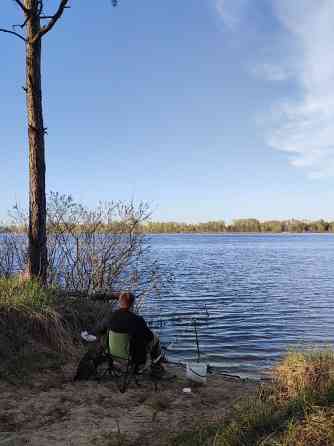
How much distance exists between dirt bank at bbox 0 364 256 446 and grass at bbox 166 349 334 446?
607 millimetres

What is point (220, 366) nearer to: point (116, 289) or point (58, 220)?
point (116, 289)

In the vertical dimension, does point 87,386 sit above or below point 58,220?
below

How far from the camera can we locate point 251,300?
20750 millimetres

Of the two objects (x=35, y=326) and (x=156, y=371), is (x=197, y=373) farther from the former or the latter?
(x=35, y=326)

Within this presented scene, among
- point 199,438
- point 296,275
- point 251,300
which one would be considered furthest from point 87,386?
point 296,275

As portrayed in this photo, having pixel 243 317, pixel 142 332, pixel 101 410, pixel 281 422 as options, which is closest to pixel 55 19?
pixel 142 332

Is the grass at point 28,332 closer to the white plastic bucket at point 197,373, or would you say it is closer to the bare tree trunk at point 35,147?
the bare tree trunk at point 35,147

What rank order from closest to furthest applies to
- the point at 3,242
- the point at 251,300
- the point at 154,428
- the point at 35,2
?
the point at 154,428 < the point at 35,2 < the point at 3,242 < the point at 251,300

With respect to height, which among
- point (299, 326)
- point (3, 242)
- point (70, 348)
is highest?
point (3, 242)

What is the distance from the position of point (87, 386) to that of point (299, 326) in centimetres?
972

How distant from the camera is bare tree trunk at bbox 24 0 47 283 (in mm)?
10500

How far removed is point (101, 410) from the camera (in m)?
6.34

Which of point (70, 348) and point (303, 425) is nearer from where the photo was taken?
point (303, 425)

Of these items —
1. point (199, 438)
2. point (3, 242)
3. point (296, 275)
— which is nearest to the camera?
point (199, 438)
